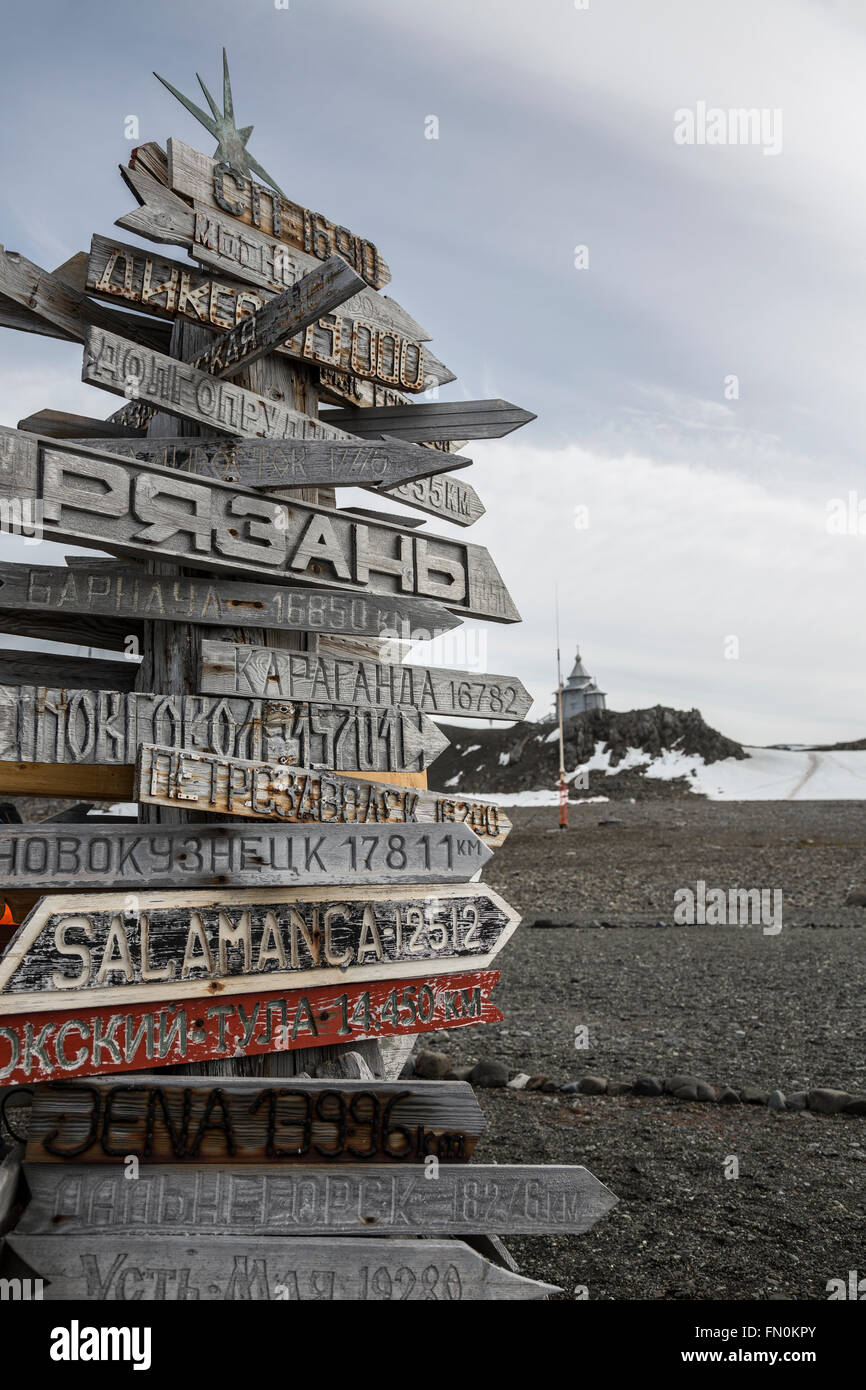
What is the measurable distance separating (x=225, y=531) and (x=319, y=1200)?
8.64 feet

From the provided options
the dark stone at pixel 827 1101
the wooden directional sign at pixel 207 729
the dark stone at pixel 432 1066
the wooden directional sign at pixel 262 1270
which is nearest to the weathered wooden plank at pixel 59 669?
the wooden directional sign at pixel 207 729

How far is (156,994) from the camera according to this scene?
3561mm

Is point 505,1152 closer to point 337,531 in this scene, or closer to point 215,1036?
point 215,1036

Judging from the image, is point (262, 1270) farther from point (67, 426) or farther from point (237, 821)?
point (67, 426)

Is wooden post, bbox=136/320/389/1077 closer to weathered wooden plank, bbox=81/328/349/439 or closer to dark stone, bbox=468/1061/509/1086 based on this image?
weathered wooden plank, bbox=81/328/349/439

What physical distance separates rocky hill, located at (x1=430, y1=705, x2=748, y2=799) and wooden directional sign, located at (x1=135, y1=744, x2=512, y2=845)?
42.4 meters

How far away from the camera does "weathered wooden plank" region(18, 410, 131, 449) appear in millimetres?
4641

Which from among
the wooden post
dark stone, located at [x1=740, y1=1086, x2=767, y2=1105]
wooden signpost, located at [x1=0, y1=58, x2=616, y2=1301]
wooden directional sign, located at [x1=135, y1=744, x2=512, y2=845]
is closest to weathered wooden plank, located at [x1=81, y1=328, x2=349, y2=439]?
wooden signpost, located at [x1=0, y1=58, x2=616, y2=1301]

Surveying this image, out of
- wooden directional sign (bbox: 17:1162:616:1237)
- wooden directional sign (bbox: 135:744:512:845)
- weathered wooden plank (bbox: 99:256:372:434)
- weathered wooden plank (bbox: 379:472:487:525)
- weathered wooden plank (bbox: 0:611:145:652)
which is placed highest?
weathered wooden plank (bbox: 99:256:372:434)

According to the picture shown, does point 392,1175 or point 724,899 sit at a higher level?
point 392,1175

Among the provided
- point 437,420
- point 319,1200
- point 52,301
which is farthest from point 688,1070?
point 52,301

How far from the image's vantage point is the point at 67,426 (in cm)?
477

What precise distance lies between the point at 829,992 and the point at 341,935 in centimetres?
825

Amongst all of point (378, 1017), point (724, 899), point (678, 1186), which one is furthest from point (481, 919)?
point (724, 899)
